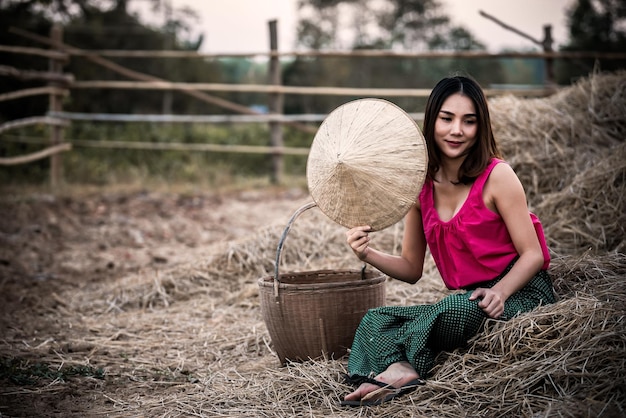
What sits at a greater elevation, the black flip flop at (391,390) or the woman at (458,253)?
the woman at (458,253)

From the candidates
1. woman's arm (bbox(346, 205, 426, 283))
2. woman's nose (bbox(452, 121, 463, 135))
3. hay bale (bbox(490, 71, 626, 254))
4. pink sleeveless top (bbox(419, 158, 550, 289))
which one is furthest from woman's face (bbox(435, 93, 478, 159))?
hay bale (bbox(490, 71, 626, 254))

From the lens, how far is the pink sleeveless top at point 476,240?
2.14 m

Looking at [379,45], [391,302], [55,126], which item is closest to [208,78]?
[379,45]

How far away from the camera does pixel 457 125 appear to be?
2.13 meters

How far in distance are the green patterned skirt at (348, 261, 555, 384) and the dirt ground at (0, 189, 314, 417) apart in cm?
71

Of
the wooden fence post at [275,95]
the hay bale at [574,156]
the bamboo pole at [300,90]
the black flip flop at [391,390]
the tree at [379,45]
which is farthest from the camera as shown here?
the tree at [379,45]

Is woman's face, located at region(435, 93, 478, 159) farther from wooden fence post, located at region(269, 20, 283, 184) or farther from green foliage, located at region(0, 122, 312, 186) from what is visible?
green foliage, located at region(0, 122, 312, 186)

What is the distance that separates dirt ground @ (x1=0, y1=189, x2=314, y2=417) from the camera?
2293 millimetres

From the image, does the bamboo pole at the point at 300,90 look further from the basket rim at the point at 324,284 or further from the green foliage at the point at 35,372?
the green foliage at the point at 35,372

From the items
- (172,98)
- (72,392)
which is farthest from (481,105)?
(172,98)

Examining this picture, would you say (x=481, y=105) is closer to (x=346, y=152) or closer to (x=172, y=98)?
(x=346, y=152)

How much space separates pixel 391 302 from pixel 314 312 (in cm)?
83

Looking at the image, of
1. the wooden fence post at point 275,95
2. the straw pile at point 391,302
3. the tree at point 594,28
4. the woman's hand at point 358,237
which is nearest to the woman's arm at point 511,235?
the straw pile at point 391,302

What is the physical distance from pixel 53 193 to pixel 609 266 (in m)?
5.73
